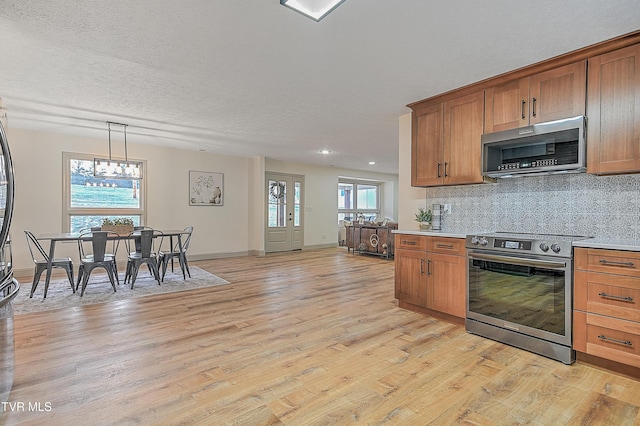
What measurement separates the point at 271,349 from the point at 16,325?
8.64 ft

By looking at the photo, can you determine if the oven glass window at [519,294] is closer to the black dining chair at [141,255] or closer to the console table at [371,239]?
the black dining chair at [141,255]

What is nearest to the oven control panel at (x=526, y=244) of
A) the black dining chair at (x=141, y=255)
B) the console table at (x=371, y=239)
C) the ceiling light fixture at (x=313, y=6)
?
the ceiling light fixture at (x=313, y=6)

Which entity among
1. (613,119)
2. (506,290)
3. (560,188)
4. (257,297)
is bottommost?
(257,297)

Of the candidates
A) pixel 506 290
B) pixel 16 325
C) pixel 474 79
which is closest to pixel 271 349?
pixel 506 290

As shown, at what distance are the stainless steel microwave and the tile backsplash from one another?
0.68 ft

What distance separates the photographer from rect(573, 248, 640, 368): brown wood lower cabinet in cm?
216

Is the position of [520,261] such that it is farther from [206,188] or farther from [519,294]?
[206,188]

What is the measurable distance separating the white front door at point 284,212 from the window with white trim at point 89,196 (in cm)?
306

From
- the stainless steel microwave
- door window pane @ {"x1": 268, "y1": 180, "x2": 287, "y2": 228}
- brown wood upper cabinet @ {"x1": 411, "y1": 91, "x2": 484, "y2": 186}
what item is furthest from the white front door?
the stainless steel microwave

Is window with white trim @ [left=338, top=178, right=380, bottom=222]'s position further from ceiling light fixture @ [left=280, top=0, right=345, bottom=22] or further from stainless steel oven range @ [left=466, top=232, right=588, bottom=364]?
ceiling light fixture @ [left=280, top=0, right=345, bottom=22]

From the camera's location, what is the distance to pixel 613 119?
2.48 metres

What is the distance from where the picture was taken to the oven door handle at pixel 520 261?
2.46 m

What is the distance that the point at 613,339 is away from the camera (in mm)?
2246

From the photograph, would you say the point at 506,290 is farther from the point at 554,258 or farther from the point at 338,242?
the point at 338,242
